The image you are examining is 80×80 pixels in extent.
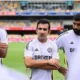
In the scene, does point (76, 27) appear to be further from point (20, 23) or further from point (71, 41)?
point (20, 23)

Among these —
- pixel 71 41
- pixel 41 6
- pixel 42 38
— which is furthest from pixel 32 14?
pixel 42 38

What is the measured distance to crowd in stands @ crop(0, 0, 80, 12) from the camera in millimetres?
43094

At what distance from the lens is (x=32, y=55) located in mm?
3340

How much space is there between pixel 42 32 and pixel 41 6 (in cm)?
4082

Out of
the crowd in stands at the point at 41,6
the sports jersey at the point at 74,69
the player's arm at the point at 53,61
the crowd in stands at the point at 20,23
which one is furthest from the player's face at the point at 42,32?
the crowd in stands at the point at 41,6

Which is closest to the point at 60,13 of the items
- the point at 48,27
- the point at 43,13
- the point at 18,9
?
the point at 43,13

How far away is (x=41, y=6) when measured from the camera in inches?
1722

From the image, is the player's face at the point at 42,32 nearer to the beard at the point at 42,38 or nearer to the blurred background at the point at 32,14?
the beard at the point at 42,38

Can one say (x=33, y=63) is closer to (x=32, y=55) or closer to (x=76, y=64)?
(x=32, y=55)

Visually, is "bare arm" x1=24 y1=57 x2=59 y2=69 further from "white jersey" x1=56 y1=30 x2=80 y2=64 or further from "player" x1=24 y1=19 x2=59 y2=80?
"white jersey" x1=56 y1=30 x2=80 y2=64

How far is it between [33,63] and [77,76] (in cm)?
54

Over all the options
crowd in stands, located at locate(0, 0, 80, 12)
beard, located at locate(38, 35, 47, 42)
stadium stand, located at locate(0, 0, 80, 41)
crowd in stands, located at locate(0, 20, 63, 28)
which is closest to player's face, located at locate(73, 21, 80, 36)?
beard, located at locate(38, 35, 47, 42)

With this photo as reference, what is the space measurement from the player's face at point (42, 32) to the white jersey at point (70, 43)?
27cm

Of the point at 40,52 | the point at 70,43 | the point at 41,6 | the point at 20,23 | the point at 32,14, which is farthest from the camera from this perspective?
the point at 41,6
